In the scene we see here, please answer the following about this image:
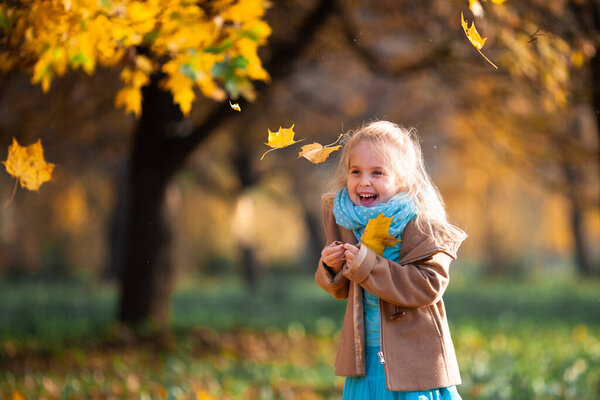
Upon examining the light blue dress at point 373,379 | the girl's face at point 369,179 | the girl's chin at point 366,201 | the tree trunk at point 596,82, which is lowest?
the tree trunk at point 596,82

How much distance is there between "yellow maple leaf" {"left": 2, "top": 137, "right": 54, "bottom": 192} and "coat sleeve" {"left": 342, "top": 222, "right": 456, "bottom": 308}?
1602 millimetres

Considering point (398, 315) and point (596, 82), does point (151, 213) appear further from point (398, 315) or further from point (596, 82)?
point (398, 315)

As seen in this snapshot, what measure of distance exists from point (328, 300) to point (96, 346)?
648cm

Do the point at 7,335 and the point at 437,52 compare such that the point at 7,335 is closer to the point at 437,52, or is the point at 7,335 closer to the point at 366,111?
the point at 437,52

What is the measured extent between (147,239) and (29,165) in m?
4.91

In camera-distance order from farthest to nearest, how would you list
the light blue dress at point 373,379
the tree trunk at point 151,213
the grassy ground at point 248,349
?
the tree trunk at point 151,213, the grassy ground at point 248,349, the light blue dress at point 373,379

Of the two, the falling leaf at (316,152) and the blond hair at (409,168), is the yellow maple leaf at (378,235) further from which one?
the falling leaf at (316,152)

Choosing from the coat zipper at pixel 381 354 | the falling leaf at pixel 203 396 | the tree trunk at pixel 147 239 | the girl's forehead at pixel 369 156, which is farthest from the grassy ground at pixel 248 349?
the girl's forehead at pixel 369 156

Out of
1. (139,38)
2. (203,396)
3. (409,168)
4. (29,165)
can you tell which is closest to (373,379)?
(409,168)

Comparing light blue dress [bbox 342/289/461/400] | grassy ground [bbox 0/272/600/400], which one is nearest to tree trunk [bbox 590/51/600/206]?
grassy ground [bbox 0/272/600/400]

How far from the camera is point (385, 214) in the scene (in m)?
2.64

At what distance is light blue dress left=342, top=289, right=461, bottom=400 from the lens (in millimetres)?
2701

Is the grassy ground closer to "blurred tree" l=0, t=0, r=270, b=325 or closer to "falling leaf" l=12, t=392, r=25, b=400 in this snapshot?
"falling leaf" l=12, t=392, r=25, b=400

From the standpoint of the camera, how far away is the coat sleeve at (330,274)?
2768 millimetres
